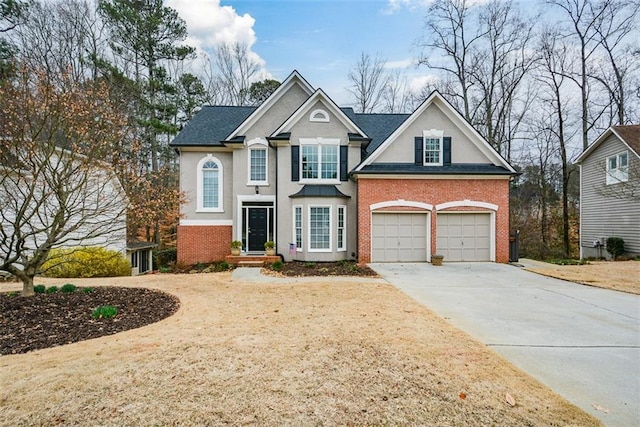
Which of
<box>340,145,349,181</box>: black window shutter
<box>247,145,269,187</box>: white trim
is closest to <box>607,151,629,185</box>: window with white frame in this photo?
<box>340,145,349,181</box>: black window shutter

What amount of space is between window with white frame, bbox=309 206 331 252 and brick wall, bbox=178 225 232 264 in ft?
14.4

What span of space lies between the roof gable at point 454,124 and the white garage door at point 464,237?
8.84ft

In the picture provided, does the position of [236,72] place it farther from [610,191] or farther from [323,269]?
[610,191]

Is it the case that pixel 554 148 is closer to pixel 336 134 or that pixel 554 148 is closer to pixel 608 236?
pixel 608 236

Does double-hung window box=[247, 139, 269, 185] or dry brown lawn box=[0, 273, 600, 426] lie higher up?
double-hung window box=[247, 139, 269, 185]

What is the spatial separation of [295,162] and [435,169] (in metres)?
6.35

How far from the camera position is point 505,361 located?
484cm

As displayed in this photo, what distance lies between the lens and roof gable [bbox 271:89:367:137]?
1576 cm

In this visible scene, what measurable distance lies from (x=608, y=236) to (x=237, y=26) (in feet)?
95.7

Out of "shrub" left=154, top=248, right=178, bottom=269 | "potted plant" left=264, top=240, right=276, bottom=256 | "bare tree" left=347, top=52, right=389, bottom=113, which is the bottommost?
"shrub" left=154, top=248, right=178, bottom=269

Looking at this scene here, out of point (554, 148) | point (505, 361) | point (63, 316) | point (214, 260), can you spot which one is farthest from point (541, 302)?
point (554, 148)

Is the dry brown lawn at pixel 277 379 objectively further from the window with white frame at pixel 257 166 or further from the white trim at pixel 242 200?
the window with white frame at pixel 257 166

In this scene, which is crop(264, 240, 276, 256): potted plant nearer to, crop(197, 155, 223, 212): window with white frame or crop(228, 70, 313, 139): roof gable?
crop(197, 155, 223, 212): window with white frame

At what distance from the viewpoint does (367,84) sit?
3048cm
